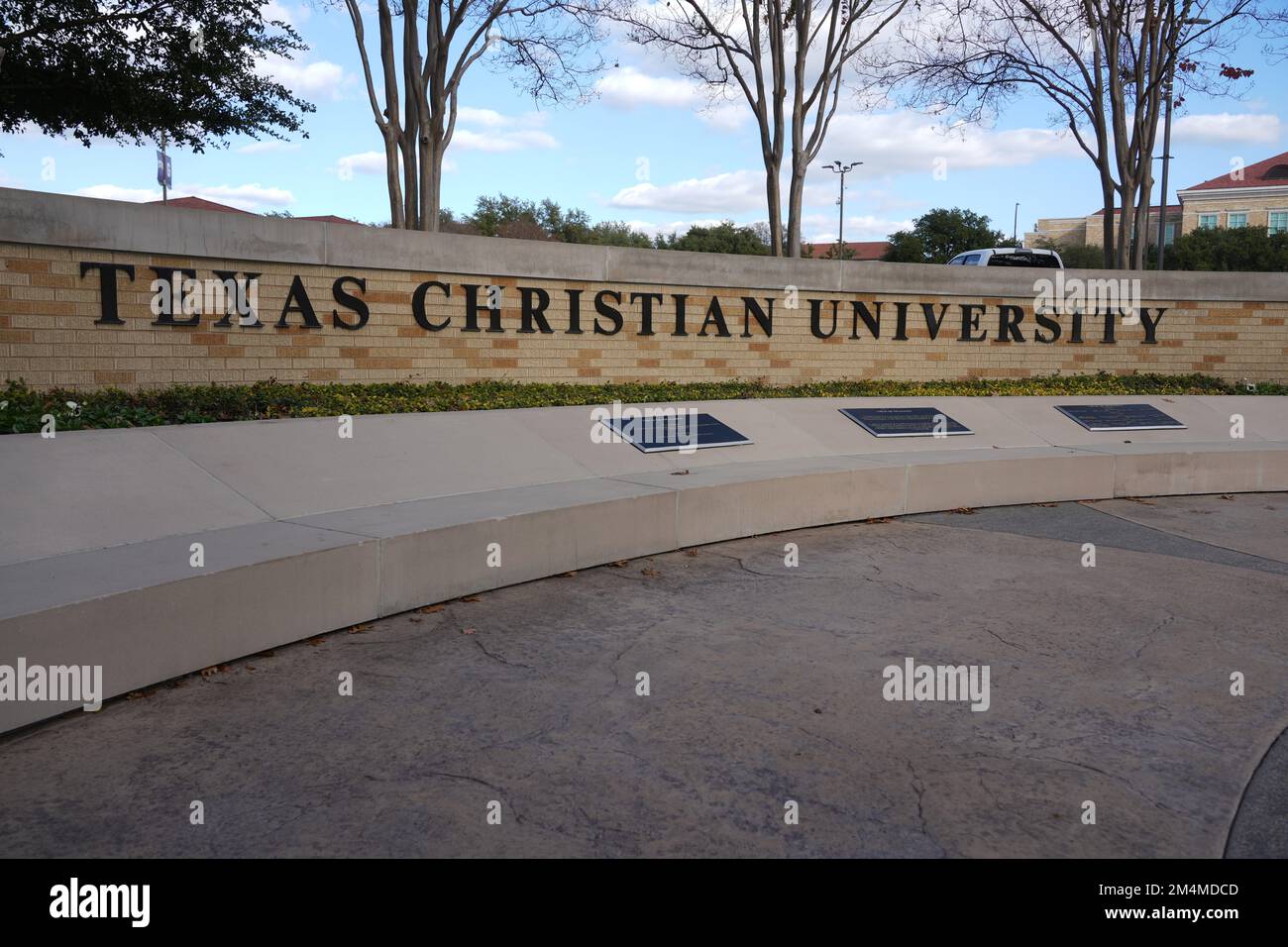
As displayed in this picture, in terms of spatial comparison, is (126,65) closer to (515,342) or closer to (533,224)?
(515,342)

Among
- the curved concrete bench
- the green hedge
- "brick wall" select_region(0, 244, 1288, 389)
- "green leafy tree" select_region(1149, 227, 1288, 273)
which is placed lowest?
the curved concrete bench

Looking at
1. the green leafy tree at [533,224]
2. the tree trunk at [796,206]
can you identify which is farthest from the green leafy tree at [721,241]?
the tree trunk at [796,206]

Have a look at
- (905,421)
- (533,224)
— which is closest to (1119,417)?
(905,421)

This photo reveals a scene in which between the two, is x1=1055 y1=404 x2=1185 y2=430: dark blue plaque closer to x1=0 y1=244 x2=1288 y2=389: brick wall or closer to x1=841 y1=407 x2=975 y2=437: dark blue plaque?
x1=841 y1=407 x2=975 y2=437: dark blue plaque

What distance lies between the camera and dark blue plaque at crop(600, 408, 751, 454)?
9.14 meters

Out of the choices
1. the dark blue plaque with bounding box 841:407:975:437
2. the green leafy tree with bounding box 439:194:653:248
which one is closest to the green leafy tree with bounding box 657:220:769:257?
the green leafy tree with bounding box 439:194:653:248

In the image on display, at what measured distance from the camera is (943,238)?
57.6m

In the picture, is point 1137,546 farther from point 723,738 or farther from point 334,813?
point 334,813

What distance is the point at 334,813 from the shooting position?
131 inches

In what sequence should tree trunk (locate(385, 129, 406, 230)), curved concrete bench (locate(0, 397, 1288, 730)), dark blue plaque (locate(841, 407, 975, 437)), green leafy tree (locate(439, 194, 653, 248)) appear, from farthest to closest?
green leafy tree (locate(439, 194, 653, 248))
tree trunk (locate(385, 129, 406, 230))
dark blue plaque (locate(841, 407, 975, 437))
curved concrete bench (locate(0, 397, 1288, 730))

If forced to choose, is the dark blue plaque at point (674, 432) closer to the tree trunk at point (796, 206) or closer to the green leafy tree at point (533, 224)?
the tree trunk at point (796, 206)

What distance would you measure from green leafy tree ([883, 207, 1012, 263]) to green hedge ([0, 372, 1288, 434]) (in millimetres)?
43505
